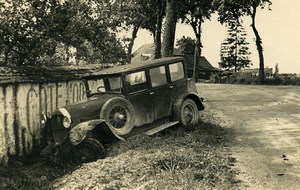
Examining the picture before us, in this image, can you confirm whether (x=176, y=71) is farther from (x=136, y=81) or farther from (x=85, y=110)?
(x=85, y=110)

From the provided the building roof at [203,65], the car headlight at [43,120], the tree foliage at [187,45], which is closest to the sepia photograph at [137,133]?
the car headlight at [43,120]

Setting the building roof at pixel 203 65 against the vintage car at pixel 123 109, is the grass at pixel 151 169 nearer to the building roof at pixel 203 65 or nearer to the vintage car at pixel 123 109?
the vintage car at pixel 123 109

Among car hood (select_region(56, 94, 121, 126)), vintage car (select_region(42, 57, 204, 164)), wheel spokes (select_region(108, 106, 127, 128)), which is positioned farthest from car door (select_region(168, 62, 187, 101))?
car hood (select_region(56, 94, 121, 126))

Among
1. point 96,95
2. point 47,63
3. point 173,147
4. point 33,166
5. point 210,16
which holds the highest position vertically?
point 210,16

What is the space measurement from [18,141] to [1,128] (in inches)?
25.9

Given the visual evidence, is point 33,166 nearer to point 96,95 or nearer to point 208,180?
point 96,95

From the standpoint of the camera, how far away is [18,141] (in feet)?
34.1

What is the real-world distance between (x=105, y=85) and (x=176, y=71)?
2.05 metres

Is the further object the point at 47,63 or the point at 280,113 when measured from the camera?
the point at 47,63

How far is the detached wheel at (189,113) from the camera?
1051 centimetres

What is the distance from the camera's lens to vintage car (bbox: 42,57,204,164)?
8695mm

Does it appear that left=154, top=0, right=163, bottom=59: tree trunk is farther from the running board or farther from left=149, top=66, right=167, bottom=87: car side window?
the running board

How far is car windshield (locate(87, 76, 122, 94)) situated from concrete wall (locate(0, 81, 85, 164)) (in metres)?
1.82

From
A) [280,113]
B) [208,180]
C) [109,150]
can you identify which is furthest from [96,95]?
[280,113]
